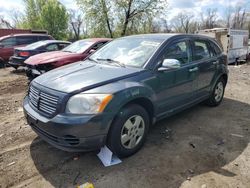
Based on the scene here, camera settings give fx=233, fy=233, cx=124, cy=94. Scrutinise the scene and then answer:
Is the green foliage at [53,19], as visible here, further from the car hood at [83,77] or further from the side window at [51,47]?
the car hood at [83,77]

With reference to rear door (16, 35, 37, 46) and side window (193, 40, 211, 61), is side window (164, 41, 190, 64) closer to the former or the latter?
side window (193, 40, 211, 61)

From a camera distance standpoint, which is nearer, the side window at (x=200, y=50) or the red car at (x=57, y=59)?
the side window at (x=200, y=50)

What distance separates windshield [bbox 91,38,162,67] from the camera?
146 inches

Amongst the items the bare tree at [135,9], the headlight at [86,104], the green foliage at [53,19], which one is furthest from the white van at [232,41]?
the green foliage at [53,19]

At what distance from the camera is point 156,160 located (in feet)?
10.9

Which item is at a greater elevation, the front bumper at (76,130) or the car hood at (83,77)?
the car hood at (83,77)

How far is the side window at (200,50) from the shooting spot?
15.1 feet

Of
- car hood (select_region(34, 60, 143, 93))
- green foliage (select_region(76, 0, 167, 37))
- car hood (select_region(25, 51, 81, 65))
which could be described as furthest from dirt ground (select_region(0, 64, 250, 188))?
green foliage (select_region(76, 0, 167, 37))

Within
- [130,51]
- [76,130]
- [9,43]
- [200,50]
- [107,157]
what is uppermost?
[9,43]

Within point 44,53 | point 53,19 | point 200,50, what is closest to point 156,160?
point 200,50

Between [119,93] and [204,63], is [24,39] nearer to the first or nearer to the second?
[204,63]

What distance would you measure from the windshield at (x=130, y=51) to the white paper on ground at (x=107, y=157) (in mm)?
1355

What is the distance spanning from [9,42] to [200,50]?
10.5 meters

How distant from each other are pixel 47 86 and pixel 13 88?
4895 millimetres
